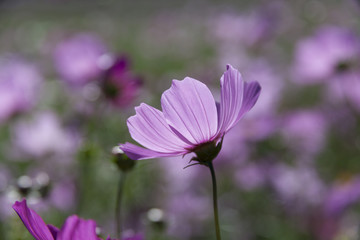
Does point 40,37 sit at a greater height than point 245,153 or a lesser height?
greater

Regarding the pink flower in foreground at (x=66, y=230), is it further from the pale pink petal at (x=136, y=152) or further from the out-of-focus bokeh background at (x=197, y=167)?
the out-of-focus bokeh background at (x=197, y=167)

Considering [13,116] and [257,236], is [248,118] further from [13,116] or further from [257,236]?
[13,116]

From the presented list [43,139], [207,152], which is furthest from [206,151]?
[43,139]

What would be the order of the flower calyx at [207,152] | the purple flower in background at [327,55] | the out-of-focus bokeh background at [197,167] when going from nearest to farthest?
the flower calyx at [207,152] → the out-of-focus bokeh background at [197,167] → the purple flower in background at [327,55]

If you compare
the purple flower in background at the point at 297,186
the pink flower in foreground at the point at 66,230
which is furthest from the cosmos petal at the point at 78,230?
the purple flower in background at the point at 297,186

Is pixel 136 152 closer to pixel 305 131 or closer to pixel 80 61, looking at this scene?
pixel 80 61

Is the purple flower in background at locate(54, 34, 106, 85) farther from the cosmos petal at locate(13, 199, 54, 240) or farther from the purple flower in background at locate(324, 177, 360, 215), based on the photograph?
the cosmos petal at locate(13, 199, 54, 240)

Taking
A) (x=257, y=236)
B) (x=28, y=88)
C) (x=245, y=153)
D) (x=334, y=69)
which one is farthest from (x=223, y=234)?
(x=28, y=88)
